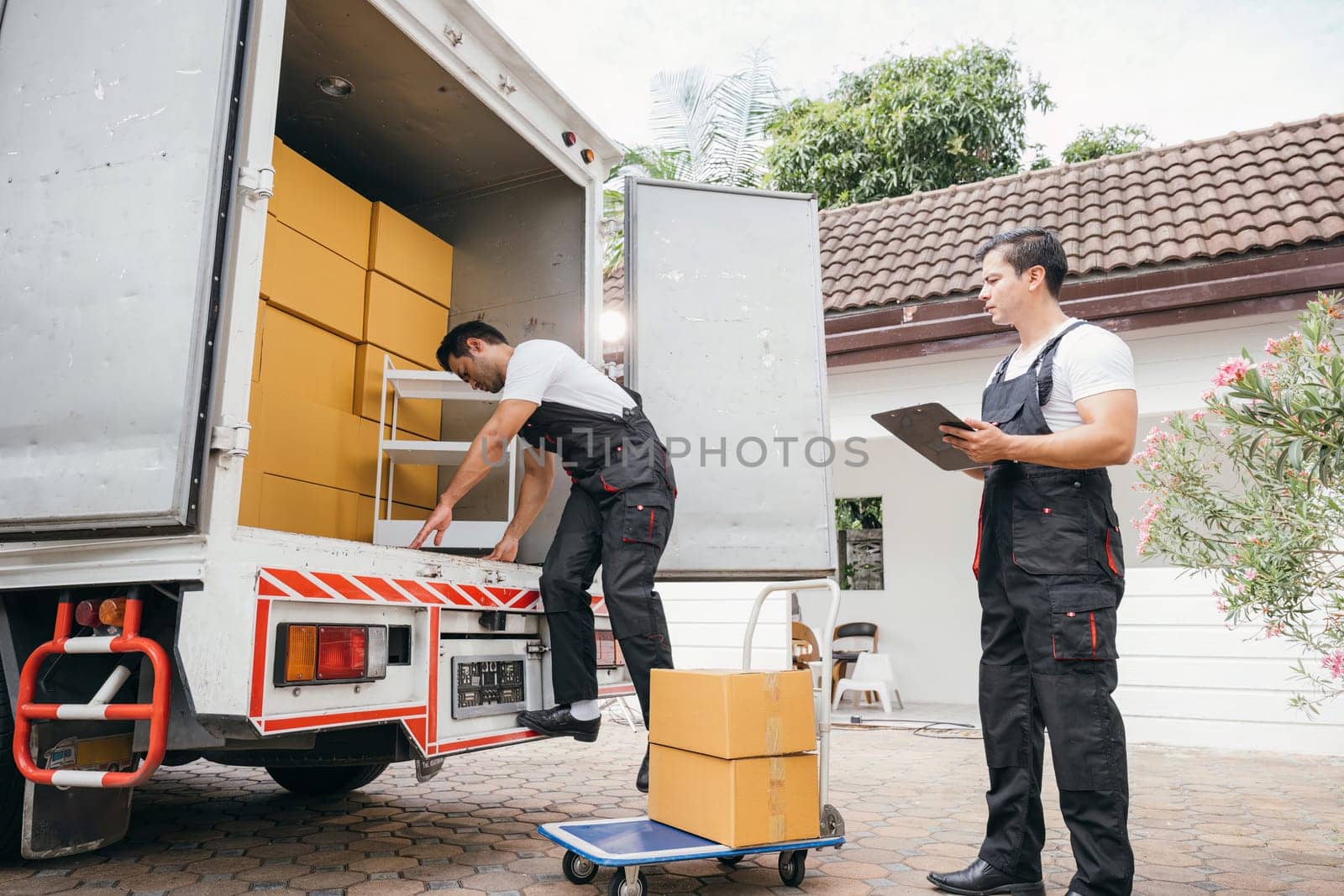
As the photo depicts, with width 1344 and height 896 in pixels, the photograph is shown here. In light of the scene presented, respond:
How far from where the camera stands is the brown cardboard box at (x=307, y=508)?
3.44 metres

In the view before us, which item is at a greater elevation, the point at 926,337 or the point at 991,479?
the point at 926,337

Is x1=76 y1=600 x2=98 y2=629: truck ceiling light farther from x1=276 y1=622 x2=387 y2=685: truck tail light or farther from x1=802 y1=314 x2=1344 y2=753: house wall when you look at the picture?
x1=802 y1=314 x2=1344 y2=753: house wall

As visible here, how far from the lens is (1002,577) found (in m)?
2.36

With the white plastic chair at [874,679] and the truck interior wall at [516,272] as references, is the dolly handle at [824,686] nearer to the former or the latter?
the truck interior wall at [516,272]

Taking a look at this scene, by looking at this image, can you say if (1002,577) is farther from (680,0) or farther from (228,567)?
(680,0)

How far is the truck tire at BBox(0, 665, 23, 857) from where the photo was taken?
92.0 inches

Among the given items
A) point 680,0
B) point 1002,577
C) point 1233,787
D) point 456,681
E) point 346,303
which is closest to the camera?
point 1002,577

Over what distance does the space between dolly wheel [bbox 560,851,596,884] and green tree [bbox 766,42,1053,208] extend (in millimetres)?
15201

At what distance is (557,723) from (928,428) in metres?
1.44

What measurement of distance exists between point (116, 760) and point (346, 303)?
6.95 ft

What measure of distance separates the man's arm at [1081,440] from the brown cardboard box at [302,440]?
2.44 metres

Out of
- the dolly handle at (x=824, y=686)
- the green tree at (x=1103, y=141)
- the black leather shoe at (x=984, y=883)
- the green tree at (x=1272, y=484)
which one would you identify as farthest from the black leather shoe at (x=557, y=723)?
the green tree at (x=1103, y=141)

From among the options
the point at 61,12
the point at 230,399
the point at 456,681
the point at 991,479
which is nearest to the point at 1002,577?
the point at 991,479

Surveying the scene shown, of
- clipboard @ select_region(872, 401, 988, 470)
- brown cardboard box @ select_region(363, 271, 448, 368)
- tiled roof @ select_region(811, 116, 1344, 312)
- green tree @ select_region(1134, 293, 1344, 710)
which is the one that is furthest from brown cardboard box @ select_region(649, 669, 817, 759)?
tiled roof @ select_region(811, 116, 1344, 312)
